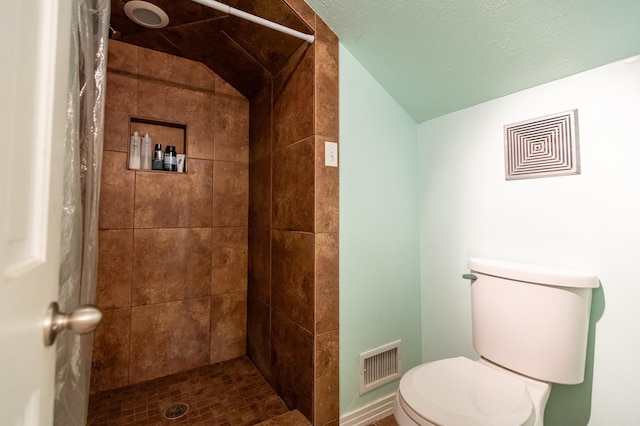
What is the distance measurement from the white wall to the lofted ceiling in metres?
0.95

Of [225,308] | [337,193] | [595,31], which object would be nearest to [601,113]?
[595,31]

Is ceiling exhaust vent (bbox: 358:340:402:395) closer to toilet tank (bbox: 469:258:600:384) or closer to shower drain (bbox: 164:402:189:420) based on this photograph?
toilet tank (bbox: 469:258:600:384)

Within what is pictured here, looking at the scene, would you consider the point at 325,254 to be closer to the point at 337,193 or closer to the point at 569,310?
the point at 337,193

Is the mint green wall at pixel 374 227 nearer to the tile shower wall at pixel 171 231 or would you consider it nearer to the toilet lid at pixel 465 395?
the toilet lid at pixel 465 395

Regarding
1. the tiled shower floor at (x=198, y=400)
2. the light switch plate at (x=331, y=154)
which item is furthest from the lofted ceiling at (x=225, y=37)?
the tiled shower floor at (x=198, y=400)

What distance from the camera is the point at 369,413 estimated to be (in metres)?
1.35

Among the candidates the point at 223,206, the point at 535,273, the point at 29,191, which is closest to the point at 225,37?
the point at 223,206

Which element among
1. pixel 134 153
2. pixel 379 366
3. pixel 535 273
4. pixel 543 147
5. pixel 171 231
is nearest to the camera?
pixel 535 273

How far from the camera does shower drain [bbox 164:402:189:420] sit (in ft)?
4.38

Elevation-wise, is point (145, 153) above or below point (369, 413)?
above

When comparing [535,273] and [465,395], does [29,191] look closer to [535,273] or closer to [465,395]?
[465,395]

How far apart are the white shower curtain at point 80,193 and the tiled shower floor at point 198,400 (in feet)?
2.61

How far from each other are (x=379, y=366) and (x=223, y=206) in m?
1.31

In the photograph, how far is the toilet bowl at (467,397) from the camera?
32.4 inches
